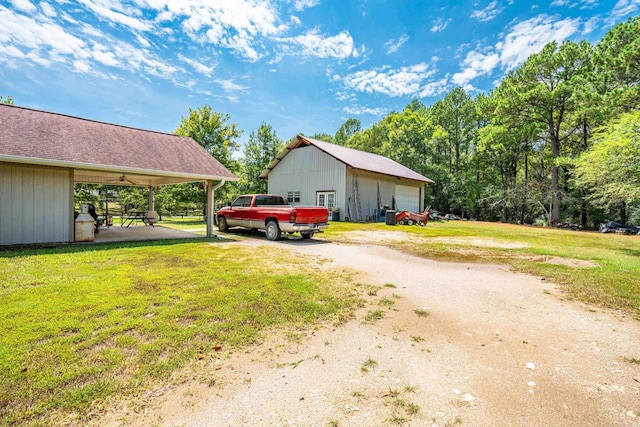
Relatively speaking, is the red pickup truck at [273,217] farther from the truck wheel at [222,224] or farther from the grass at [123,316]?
the grass at [123,316]

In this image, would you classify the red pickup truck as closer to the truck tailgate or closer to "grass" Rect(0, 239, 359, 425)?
the truck tailgate

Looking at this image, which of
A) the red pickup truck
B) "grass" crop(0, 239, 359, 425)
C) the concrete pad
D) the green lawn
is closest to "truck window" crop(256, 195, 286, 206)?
the red pickup truck

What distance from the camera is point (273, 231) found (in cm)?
1141

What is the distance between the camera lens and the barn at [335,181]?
71.7 ft

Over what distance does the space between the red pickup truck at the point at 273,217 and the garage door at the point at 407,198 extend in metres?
16.1

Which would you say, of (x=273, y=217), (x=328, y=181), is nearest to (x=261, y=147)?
(x=328, y=181)

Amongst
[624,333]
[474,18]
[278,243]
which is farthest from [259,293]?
[474,18]

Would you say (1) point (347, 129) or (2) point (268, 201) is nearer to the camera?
(2) point (268, 201)

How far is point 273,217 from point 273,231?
1.86 ft

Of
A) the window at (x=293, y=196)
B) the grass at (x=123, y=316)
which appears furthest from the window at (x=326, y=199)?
the grass at (x=123, y=316)

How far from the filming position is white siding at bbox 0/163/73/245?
8.48 metres

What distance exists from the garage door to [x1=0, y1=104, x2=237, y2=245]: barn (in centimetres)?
1916

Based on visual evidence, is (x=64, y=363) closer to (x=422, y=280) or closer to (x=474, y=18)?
(x=422, y=280)

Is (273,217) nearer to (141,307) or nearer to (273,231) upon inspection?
(273,231)
